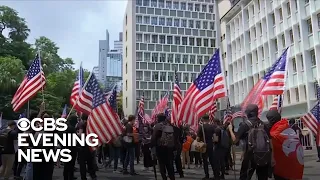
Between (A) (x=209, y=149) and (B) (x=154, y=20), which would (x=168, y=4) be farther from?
(A) (x=209, y=149)

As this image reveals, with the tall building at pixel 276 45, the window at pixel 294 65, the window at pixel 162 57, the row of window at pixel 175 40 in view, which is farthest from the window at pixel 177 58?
the window at pixel 294 65

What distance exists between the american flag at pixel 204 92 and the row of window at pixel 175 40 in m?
53.3

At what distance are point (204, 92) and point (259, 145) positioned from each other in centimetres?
447

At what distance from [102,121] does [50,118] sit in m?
3.00

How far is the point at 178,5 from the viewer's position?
6762 centimetres

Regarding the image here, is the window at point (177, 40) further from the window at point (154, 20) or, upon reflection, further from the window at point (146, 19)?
the window at point (146, 19)

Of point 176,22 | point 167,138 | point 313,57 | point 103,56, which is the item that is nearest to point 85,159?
point 167,138

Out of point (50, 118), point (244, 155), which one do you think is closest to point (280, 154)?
point (244, 155)

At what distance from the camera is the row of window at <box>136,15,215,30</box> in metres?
65.1

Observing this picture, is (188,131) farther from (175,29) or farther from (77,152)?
(175,29)

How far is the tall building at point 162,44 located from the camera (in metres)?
64.1

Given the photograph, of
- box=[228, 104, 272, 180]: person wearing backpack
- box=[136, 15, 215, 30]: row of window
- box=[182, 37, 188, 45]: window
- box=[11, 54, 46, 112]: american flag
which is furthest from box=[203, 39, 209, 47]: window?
box=[228, 104, 272, 180]: person wearing backpack

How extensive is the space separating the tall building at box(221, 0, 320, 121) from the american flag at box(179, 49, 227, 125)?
1944cm

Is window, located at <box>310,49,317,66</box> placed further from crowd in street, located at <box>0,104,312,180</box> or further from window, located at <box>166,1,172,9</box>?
window, located at <box>166,1,172,9</box>
